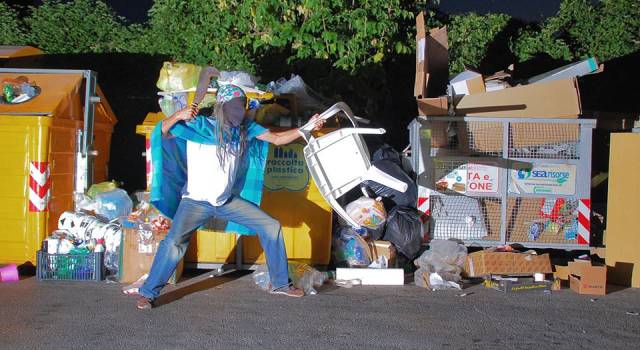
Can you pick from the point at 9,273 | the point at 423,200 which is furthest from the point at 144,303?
the point at 423,200

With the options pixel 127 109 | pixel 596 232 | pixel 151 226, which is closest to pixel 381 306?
pixel 151 226

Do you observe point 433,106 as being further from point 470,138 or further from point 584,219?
point 584,219

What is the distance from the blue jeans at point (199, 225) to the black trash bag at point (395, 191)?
1.62m

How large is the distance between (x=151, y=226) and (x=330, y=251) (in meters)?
1.65

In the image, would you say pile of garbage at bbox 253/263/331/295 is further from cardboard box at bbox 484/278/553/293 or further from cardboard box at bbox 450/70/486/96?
cardboard box at bbox 450/70/486/96

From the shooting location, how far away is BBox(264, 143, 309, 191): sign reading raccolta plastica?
681 centimetres

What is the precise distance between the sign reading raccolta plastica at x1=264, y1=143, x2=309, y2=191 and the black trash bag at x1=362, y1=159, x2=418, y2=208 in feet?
2.58

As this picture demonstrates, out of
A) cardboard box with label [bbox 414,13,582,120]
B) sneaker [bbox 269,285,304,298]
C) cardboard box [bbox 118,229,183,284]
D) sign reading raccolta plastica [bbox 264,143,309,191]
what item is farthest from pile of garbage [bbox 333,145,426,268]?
cardboard box [bbox 118,229,183,284]

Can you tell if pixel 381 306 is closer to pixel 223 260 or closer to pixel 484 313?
pixel 484 313

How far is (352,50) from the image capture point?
27.1 feet

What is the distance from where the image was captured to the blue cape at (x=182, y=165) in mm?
5840

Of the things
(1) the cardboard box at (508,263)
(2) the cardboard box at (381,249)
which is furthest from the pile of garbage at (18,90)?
(1) the cardboard box at (508,263)

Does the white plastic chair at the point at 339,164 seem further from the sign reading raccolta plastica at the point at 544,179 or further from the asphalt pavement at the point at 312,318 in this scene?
the sign reading raccolta plastica at the point at 544,179

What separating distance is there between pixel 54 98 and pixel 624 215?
539 cm
